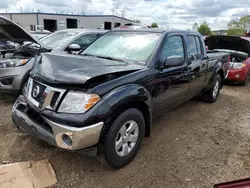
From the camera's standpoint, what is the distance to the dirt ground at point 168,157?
2.67 meters

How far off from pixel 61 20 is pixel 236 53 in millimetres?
30758

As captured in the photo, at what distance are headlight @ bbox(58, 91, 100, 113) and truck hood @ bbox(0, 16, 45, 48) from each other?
3280 mm

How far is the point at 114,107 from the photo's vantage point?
96.1 inches

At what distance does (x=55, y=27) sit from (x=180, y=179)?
36284 millimetres

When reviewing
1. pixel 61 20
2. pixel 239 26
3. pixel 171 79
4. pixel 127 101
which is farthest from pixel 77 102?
pixel 61 20

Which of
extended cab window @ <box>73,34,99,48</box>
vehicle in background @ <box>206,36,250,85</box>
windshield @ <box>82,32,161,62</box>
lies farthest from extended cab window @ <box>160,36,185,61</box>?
vehicle in background @ <box>206,36,250,85</box>

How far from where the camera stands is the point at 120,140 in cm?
270

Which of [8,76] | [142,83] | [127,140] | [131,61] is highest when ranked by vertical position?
[131,61]

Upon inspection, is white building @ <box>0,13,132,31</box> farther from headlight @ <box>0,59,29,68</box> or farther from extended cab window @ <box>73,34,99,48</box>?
headlight @ <box>0,59,29,68</box>

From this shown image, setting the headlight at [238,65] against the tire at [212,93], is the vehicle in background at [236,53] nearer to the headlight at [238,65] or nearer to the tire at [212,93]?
the headlight at [238,65]

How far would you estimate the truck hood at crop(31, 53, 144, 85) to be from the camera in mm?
2367

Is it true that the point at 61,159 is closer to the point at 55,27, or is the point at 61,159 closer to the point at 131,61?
the point at 131,61

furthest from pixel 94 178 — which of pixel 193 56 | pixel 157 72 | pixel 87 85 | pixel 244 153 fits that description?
pixel 193 56

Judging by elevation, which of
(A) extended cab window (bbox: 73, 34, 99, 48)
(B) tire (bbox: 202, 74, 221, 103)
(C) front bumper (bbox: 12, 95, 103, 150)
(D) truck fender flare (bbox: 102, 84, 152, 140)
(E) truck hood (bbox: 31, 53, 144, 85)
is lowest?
(B) tire (bbox: 202, 74, 221, 103)
